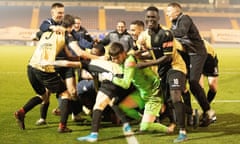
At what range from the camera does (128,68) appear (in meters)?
6.59

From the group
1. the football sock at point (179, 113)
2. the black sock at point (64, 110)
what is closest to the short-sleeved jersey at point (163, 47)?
the football sock at point (179, 113)

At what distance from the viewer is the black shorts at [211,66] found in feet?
28.2

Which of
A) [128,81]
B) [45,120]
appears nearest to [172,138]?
[128,81]

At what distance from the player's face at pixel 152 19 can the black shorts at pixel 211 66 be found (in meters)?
2.00

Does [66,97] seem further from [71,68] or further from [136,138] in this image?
[136,138]

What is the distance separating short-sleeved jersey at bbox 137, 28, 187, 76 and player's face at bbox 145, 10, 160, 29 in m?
0.13

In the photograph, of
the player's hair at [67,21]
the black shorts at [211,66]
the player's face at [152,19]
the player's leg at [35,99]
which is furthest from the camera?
the black shorts at [211,66]

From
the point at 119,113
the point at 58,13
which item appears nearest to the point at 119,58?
the point at 119,113

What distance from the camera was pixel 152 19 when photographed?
6906 millimetres

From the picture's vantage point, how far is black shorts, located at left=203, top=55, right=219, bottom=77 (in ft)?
28.2

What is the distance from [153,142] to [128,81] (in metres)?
0.96

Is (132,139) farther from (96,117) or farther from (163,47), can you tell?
(163,47)

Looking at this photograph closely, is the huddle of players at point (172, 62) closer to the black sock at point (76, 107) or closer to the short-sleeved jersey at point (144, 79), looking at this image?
the short-sleeved jersey at point (144, 79)

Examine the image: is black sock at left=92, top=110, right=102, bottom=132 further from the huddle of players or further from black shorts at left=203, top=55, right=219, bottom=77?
black shorts at left=203, top=55, right=219, bottom=77
